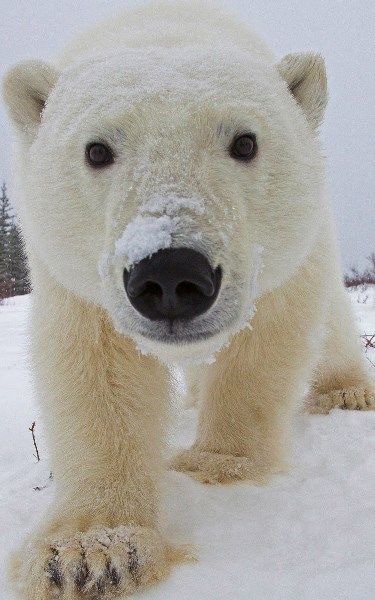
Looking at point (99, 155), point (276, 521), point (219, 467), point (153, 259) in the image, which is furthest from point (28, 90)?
point (276, 521)

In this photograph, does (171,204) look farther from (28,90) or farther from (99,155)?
(28,90)

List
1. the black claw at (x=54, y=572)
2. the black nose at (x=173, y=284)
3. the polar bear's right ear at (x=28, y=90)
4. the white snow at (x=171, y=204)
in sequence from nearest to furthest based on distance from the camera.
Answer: the black nose at (x=173, y=284), the white snow at (x=171, y=204), the black claw at (x=54, y=572), the polar bear's right ear at (x=28, y=90)

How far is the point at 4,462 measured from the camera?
3346mm

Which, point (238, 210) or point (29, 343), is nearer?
point (238, 210)

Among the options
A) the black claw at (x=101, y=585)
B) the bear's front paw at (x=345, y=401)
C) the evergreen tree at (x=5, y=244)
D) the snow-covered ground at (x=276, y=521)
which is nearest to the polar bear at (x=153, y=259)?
the black claw at (x=101, y=585)

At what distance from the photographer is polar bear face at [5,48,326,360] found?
1844 mm

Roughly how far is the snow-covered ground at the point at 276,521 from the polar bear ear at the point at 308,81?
146cm

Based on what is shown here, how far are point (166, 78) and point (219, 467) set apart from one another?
1575 millimetres

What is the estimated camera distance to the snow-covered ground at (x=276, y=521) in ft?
5.90

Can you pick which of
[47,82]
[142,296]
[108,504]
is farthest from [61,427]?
[47,82]

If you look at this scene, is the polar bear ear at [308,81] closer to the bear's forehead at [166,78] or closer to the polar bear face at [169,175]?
the polar bear face at [169,175]

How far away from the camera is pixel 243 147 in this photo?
2.13 meters

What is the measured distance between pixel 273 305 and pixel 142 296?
3.58 ft

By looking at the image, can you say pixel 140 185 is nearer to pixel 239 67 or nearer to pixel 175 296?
pixel 175 296
